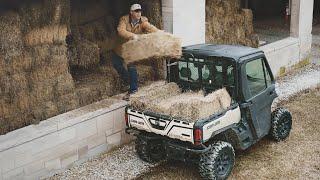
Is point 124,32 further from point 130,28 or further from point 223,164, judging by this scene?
point 223,164

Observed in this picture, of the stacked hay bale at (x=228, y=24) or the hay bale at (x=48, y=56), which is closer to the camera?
the hay bale at (x=48, y=56)

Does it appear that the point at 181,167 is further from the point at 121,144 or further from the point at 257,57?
the point at 257,57

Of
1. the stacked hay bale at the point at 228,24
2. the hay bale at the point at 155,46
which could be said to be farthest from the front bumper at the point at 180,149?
the stacked hay bale at the point at 228,24

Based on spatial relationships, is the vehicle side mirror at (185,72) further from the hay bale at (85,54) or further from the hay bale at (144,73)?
the hay bale at (85,54)

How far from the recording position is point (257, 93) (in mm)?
8289

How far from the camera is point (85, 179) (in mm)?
8039

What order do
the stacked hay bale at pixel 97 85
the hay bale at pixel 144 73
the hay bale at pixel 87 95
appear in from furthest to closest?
1. the hay bale at pixel 144 73
2. the stacked hay bale at pixel 97 85
3. the hay bale at pixel 87 95

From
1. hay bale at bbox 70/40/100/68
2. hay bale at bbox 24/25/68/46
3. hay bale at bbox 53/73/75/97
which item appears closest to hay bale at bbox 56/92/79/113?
hay bale at bbox 53/73/75/97

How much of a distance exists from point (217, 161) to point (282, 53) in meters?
7.62

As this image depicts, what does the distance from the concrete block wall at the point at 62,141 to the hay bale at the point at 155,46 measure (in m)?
1.31

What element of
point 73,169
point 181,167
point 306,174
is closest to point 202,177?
point 181,167

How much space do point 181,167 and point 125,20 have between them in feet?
10.3

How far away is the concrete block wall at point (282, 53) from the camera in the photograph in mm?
13688

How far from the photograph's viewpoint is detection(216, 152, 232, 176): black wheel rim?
7562 mm
